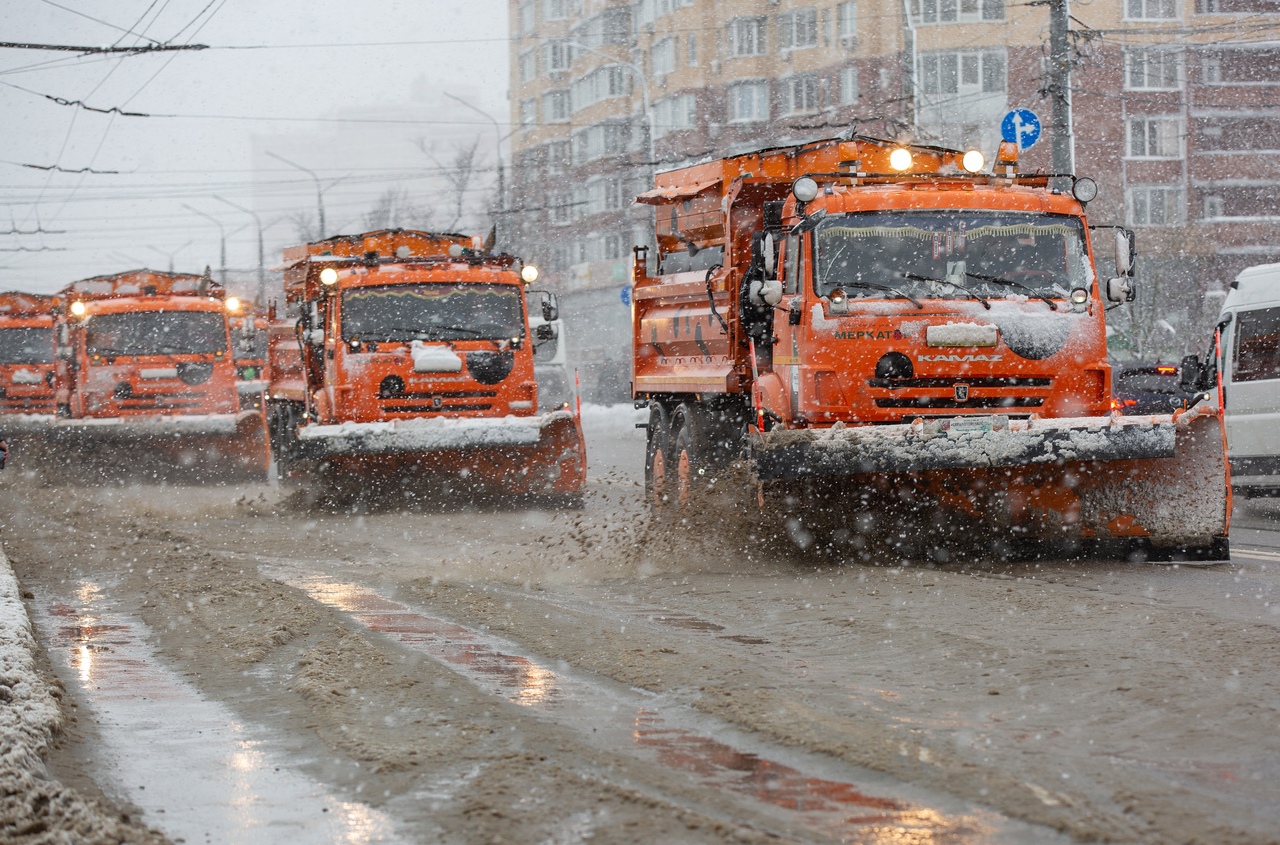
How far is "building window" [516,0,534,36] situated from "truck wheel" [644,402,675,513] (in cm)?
5800

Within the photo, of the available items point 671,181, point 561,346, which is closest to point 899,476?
point 671,181

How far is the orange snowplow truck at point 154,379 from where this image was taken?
71.3 ft

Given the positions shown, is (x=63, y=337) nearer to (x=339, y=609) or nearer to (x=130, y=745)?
(x=339, y=609)

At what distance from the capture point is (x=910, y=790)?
4.59 m

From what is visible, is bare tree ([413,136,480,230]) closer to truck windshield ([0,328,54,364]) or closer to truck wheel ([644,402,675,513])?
truck windshield ([0,328,54,364])

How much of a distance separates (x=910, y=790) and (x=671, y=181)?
10010 mm

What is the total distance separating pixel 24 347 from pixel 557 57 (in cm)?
4221

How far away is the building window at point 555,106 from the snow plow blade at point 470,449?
2055 inches

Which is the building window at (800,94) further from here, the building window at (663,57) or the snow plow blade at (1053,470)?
the snow plow blade at (1053,470)

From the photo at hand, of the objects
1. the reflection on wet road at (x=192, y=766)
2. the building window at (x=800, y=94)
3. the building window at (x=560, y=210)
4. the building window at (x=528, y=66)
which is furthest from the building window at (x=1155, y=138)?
the reflection on wet road at (x=192, y=766)

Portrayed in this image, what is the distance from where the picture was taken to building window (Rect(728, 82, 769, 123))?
53.7 m

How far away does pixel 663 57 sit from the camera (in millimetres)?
57188

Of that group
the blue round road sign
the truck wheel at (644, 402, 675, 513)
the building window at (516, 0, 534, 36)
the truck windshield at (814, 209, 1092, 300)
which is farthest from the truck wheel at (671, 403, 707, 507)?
the building window at (516, 0, 534, 36)

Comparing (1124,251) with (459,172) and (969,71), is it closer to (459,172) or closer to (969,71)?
(969,71)
